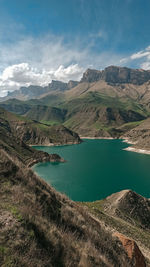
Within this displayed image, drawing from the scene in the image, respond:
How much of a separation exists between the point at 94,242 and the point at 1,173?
24.9 feet

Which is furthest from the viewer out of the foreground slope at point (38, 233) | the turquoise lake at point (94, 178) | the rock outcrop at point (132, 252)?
the turquoise lake at point (94, 178)

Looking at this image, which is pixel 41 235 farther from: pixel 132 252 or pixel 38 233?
pixel 132 252

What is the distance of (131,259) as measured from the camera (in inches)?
452

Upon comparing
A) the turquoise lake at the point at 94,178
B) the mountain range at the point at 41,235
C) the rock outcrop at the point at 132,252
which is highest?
the mountain range at the point at 41,235

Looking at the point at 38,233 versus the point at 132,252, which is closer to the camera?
the point at 38,233

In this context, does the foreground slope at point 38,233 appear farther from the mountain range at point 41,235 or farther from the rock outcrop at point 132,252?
the rock outcrop at point 132,252

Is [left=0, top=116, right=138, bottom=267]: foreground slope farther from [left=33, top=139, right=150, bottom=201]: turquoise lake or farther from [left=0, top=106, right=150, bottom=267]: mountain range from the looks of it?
[left=33, top=139, right=150, bottom=201]: turquoise lake

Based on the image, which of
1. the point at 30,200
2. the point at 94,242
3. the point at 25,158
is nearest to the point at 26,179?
the point at 30,200

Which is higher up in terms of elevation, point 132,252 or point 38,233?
point 38,233

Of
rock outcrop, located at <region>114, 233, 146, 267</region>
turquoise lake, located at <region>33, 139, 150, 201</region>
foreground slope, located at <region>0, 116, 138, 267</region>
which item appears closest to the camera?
foreground slope, located at <region>0, 116, 138, 267</region>

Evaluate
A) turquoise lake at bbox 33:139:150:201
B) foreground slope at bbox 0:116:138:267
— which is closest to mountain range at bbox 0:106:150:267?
foreground slope at bbox 0:116:138:267

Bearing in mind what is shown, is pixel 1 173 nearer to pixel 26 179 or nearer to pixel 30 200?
pixel 26 179

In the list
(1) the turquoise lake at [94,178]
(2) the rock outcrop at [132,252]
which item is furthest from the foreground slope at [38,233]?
(1) the turquoise lake at [94,178]

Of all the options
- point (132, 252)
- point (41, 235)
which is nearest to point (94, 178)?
point (132, 252)
